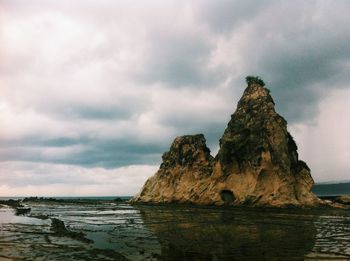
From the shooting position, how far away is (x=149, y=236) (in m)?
30.9

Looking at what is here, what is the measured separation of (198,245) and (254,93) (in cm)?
6422

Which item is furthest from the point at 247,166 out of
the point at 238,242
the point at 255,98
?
the point at 238,242

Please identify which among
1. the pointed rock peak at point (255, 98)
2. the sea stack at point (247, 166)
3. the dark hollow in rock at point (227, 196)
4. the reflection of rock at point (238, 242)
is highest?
the pointed rock peak at point (255, 98)

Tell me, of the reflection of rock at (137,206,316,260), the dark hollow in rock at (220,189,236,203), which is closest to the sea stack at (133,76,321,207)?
the dark hollow in rock at (220,189,236,203)

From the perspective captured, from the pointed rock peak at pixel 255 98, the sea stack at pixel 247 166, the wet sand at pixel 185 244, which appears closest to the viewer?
the wet sand at pixel 185 244

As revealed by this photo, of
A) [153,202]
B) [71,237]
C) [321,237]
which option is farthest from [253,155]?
[71,237]

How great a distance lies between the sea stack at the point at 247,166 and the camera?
7450 centimetres

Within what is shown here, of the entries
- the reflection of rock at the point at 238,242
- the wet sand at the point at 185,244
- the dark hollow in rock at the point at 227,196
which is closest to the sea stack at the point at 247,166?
the dark hollow in rock at the point at 227,196

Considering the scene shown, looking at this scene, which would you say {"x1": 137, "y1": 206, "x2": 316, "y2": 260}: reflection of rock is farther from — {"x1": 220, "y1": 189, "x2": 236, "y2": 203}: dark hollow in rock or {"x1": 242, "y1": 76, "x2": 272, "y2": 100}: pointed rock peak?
{"x1": 242, "y1": 76, "x2": 272, "y2": 100}: pointed rock peak

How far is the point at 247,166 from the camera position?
78.6 m

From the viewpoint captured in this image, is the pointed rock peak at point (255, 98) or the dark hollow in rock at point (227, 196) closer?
the dark hollow in rock at point (227, 196)

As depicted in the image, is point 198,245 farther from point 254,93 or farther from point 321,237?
point 254,93

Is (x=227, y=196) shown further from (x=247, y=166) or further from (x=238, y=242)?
(x=238, y=242)

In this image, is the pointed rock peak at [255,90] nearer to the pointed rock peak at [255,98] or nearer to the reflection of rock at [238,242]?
the pointed rock peak at [255,98]
